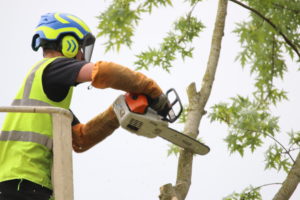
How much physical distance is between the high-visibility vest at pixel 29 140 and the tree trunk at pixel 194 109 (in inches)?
38.4

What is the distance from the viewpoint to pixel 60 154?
8.95ft

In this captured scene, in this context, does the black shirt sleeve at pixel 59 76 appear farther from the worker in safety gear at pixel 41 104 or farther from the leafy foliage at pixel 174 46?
the leafy foliage at pixel 174 46

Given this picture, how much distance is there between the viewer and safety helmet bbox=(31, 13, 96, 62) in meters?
3.76

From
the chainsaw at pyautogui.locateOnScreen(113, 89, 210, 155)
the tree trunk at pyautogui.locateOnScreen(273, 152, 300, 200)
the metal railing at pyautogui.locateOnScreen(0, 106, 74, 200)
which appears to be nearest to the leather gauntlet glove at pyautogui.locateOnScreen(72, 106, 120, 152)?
the chainsaw at pyautogui.locateOnScreen(113, 89, 210, 155)

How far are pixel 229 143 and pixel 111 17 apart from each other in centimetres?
176

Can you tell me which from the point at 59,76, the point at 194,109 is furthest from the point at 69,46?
the point at 194,109

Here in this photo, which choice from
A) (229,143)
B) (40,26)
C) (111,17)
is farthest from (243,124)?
(40,26)

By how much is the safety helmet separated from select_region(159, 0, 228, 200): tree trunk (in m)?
1.16

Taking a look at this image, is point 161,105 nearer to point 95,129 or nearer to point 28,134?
point 95,129

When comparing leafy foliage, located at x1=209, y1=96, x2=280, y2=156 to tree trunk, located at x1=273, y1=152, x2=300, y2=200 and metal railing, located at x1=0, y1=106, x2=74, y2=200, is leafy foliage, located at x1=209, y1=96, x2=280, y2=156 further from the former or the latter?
metal railing, located at x1=0, y1=106, x2=74, y2=200

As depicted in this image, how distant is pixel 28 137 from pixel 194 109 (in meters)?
1.90

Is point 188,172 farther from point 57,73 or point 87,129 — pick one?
point 57,73

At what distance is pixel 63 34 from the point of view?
3.78 meters

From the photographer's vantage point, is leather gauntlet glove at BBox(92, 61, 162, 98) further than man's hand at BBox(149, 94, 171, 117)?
No
